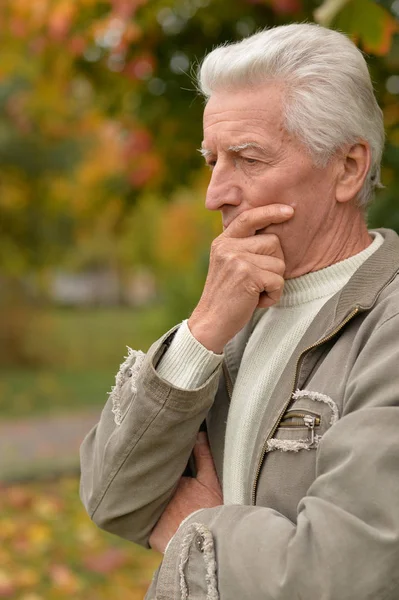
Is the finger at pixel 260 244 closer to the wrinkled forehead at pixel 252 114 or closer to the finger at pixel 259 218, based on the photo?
the finger at pixel 259 218

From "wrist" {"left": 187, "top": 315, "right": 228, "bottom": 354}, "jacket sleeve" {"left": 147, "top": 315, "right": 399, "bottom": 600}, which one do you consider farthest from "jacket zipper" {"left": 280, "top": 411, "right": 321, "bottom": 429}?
"wrist" {"left": 187, "top": 315, "right": 228, "bottom": 354}

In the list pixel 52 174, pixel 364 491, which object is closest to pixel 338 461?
pixel 364 491

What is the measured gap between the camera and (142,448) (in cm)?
200

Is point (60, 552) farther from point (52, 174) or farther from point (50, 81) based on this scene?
point (52, 174)

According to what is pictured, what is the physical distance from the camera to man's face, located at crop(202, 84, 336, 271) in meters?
1.99

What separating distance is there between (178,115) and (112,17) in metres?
0.61

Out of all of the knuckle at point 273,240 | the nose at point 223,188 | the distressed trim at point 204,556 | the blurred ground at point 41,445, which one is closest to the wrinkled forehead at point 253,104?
the nose at point 223,188

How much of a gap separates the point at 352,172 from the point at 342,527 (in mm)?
880

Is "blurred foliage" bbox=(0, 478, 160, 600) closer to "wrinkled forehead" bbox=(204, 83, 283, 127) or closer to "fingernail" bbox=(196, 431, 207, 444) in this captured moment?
"fingernail" bbox=(196, 431, 207, 444)

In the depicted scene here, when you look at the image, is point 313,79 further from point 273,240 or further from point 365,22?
point 365,22

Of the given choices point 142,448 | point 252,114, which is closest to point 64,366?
point 142,448

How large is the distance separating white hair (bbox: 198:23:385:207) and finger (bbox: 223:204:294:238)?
14cm

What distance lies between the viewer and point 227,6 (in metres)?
4.39

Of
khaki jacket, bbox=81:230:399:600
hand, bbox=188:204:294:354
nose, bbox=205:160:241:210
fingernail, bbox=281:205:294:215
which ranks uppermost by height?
nose, bbox=205:160:241:210
